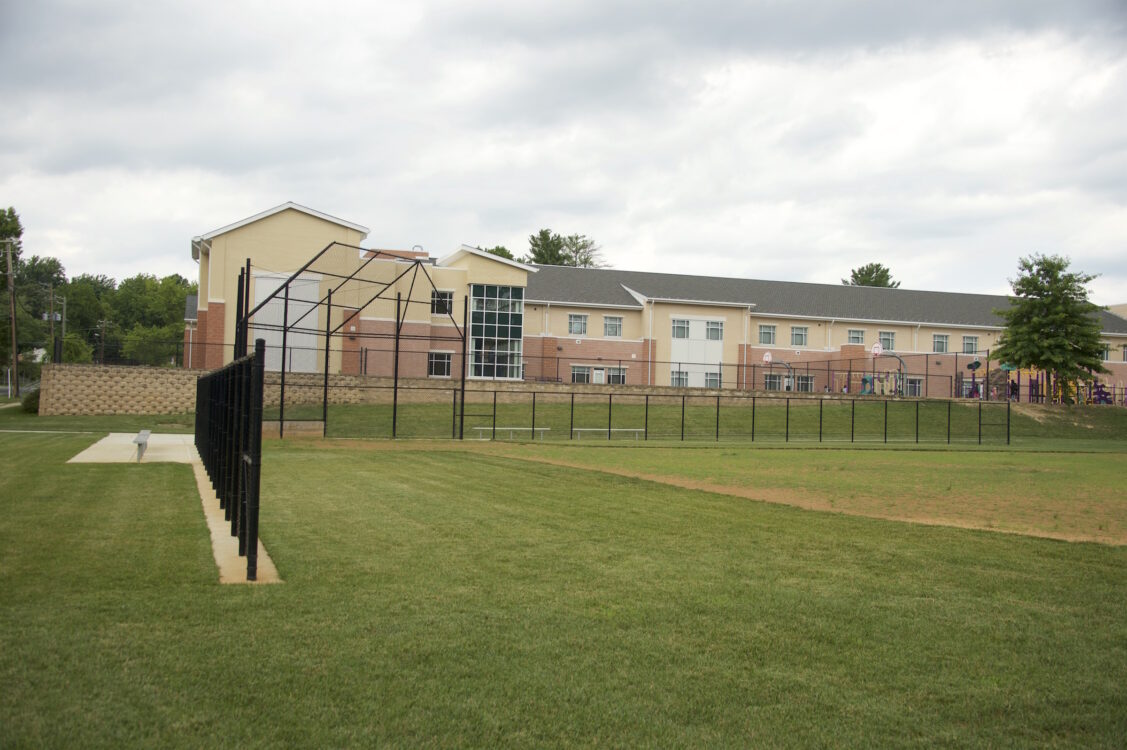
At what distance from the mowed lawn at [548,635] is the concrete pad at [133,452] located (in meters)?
6.82

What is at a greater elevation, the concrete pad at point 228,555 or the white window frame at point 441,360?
the white window frame at point 441,360

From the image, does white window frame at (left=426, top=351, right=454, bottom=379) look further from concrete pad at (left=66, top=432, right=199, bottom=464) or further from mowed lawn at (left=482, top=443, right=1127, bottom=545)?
concrete pad at (left=66, top=432, right=199, bottom=464)

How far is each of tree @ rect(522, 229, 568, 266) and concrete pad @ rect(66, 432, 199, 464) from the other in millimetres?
69982

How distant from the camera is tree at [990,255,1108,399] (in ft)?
157

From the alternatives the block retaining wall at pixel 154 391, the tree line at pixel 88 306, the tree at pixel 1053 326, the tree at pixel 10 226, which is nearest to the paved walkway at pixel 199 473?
the block retaining wall at pixel 154 391

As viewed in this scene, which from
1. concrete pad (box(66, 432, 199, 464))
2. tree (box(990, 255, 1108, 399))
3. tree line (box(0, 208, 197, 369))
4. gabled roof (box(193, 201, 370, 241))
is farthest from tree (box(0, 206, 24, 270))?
tree (box(990, 255, 1108, 399))

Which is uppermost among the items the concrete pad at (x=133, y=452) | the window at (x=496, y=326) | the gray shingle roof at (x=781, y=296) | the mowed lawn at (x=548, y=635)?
the gray shingle roof at (x=781, y=296)

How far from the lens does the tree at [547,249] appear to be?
93000mm

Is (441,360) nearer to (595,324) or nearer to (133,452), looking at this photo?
(595,324)

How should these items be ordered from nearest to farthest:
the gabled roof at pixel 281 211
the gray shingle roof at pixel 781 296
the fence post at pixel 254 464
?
the fence post at pixel 254 464, the gabled roof at pixel 281 211, the gray shingle roof at pixel 781 296

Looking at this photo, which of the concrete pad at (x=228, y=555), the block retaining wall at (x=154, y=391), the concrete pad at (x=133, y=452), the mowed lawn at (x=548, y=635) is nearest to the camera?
the mowed lawn at (x=548, y=635)

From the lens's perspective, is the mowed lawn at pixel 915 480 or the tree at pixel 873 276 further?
the tree at pixel 873 276

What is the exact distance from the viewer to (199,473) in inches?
612

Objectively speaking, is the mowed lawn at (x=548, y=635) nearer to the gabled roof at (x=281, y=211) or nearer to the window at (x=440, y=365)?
the gabled roof at (x=281, y=211)
